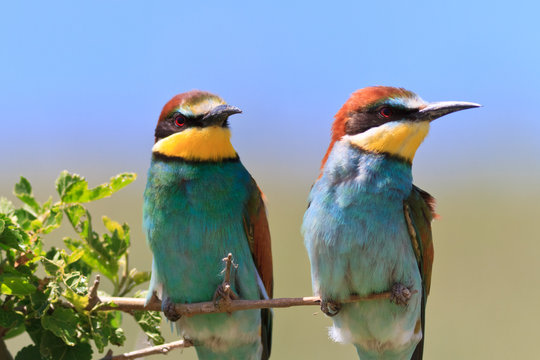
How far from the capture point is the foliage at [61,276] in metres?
2.24

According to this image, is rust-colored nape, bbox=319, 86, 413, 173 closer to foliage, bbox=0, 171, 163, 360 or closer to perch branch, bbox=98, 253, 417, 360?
perch branch, bbox=98, 253, 417, 360

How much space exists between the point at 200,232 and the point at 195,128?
36 centimetres

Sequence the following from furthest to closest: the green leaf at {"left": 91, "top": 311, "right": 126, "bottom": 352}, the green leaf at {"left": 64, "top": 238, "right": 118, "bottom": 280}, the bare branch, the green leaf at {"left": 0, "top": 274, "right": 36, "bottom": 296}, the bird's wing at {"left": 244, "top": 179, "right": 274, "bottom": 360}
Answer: the bird's wing at {"left": 244, "top": 179, "right": 274, "bottom": 360} → the green leaf at {"left": 64, "top": 238, "right": 118, "bottom": 280} → the green leaf at {"left": 91, "top": 311, "right": 126, "bottom": 352} → the green leaf at {"left": 0, "top": 274, "right": 36, "bottom": 296} → the bare branch

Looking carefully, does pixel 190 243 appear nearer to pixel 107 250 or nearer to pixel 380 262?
pixel 107 250

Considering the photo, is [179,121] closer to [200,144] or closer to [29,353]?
[200,144]

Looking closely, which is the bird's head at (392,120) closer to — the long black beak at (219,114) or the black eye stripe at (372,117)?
the black eye stripe at (372,117)

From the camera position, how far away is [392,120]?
2654 millimetres

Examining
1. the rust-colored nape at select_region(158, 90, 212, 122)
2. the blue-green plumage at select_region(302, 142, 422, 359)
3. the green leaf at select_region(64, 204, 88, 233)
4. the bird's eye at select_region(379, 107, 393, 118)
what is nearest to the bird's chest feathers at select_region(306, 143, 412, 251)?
the blue-green plumage at select_region(302, 142, 422, 359)

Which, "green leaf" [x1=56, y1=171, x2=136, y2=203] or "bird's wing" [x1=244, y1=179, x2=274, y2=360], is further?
"bird's wing" [x1=244, y1=179, x2=274, y2=360]

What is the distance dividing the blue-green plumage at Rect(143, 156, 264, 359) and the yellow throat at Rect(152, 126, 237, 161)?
29mm

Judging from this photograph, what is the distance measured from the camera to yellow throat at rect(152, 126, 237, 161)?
106 inches

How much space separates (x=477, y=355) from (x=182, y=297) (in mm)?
4869

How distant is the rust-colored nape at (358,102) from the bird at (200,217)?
13.9 inches

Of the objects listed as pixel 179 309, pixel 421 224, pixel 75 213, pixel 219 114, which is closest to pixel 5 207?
pixel 75 213
